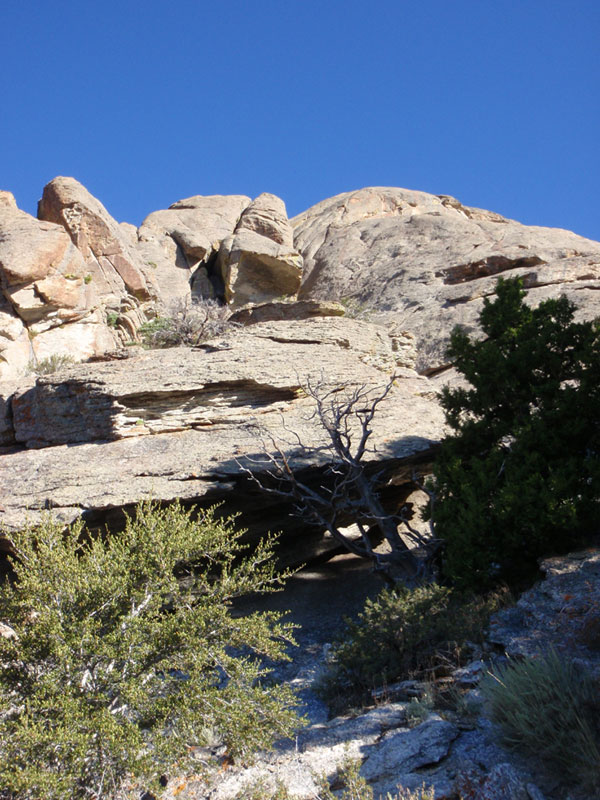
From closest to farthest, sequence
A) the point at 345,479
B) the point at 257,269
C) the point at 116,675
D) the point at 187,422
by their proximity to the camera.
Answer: the point at 116,675, the point at 345,479, the point at 187,422, the point at 257,269

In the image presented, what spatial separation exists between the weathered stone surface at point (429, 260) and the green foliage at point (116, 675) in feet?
41.3

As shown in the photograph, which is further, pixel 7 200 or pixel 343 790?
pixel 7 200

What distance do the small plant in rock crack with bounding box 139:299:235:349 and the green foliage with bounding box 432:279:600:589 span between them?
27.8ft

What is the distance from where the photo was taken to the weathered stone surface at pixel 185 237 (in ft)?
91.5

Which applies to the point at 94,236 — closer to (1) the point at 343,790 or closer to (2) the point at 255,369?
(2) the point at 255,369

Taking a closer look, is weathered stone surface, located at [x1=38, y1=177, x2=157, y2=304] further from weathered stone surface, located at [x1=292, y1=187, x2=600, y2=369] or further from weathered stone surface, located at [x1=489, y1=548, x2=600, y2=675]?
weathered stone surface, located at [x1=489, y1=548, x2=600, y2=675]

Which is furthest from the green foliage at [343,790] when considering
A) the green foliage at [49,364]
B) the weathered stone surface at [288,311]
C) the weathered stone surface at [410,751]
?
the green foliage at [49,364]

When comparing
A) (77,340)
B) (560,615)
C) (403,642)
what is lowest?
(403,642)

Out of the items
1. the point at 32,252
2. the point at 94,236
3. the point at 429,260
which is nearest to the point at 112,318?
the point at 32,252

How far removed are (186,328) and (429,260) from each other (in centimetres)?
1110

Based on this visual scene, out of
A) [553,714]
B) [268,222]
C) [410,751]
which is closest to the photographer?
[553,714]

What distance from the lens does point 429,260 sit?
79.8ft

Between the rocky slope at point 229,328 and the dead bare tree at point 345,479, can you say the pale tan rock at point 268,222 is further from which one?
the dead bare tree at point 345,479

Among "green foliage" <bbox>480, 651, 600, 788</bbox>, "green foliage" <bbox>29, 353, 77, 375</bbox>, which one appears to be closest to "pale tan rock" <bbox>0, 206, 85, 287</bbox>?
"green foliage" <bbox>29, 353, 77, 375</bbox>
